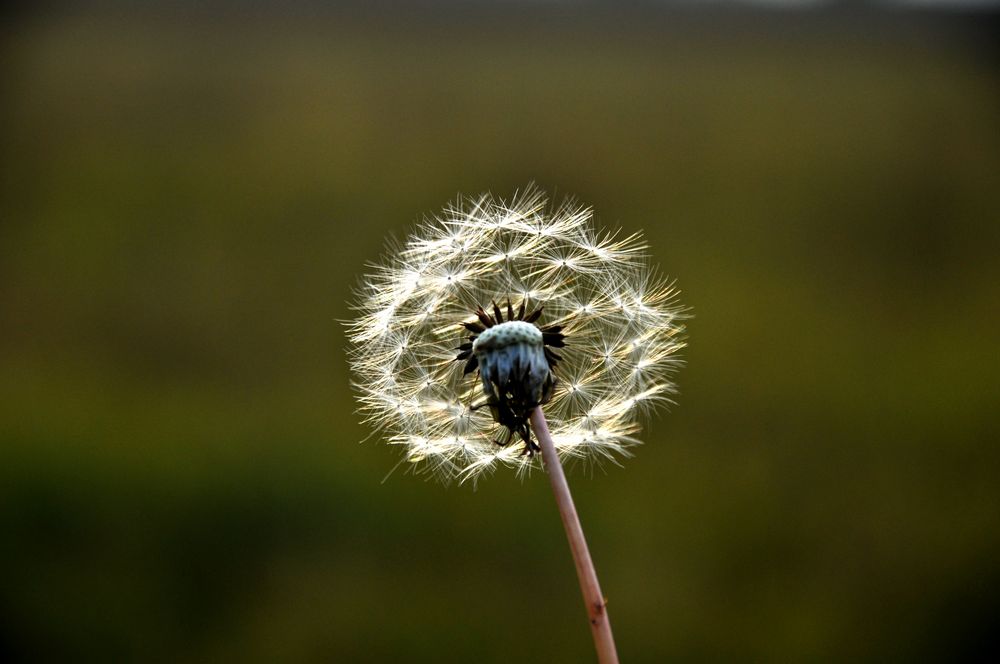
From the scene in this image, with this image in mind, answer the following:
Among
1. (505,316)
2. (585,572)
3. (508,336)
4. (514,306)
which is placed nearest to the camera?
(585,572)

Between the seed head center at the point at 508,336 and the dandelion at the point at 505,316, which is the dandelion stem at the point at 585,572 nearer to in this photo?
the seed head center at the point at 508,336

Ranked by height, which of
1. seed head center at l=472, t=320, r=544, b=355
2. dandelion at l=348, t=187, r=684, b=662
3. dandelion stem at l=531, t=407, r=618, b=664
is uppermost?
dandelion at l=348, t=187, r=684, b=662

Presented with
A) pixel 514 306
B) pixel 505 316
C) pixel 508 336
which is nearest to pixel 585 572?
pixel 508 336

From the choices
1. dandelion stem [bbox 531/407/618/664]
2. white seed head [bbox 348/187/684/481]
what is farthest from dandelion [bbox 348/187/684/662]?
dandelion stem [bbox 531/407/618/664]

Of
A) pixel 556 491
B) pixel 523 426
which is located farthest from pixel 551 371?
pixel 556 491

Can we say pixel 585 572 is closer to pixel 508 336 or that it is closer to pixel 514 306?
pixel 508 336

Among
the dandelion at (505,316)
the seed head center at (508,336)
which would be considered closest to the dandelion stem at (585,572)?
the seed head center at (508,336)

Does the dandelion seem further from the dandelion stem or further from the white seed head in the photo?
the dandelion stem
